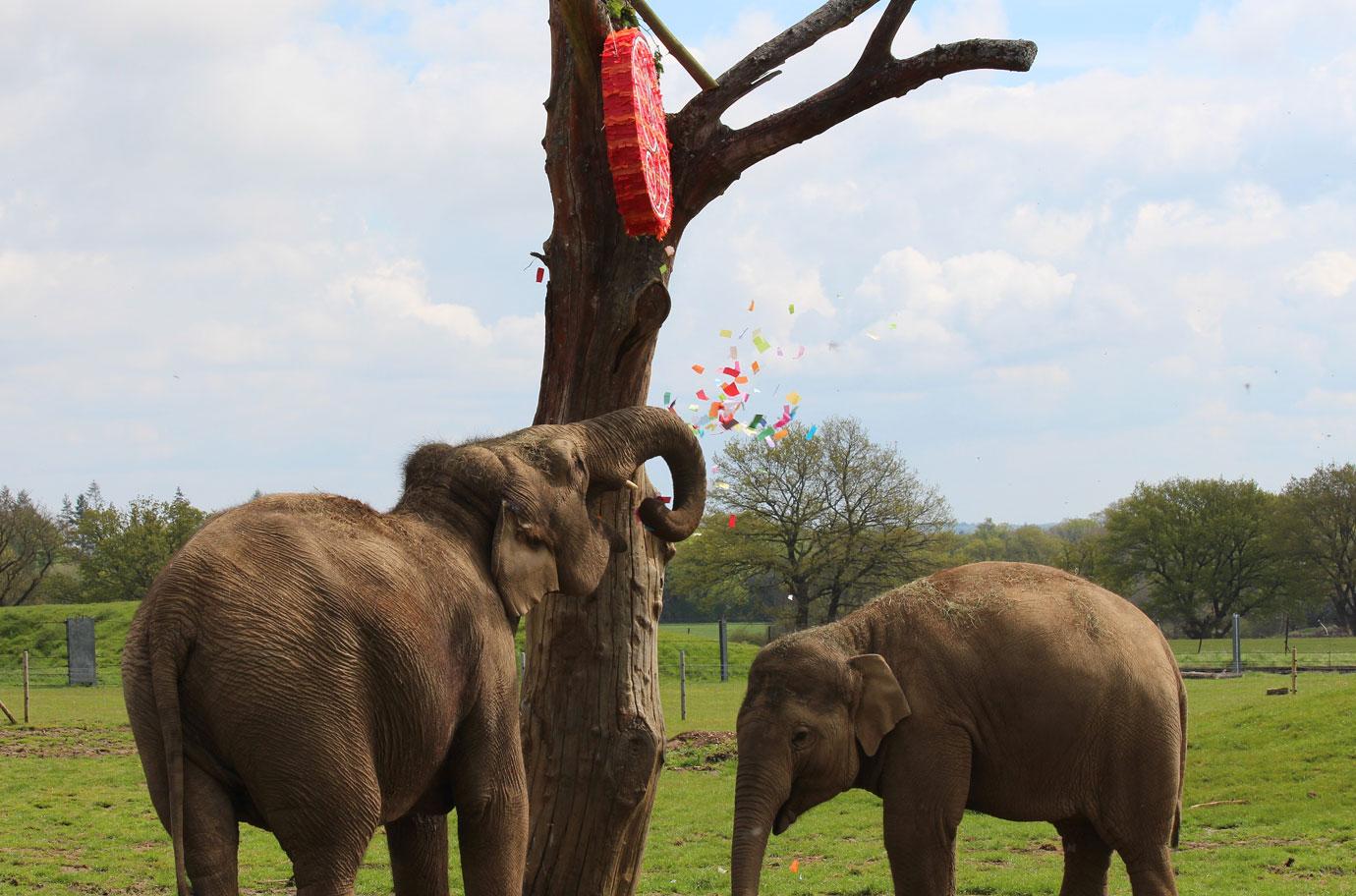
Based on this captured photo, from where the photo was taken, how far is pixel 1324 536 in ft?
223

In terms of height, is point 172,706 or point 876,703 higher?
point 172,706

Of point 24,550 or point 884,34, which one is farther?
point 24,550

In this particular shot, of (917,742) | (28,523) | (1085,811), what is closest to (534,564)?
(917,742)

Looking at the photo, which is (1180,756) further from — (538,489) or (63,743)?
(63,743)

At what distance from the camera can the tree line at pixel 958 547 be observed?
53.2 m

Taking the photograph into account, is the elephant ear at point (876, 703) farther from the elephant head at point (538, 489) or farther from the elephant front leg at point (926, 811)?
the elephant head at point (538, 489)

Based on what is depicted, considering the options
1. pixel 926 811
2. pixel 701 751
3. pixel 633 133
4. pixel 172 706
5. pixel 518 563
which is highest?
pixel 633 133

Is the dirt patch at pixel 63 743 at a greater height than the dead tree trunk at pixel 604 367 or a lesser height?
lesser

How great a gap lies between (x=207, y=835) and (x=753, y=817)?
3572 mm

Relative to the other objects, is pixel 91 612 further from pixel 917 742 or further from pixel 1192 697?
pixel 917 742

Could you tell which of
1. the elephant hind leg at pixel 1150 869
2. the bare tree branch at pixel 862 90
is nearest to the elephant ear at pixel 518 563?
the bare tree branch at pixel 862 90

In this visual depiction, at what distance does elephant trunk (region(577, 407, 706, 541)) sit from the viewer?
574 centimetres

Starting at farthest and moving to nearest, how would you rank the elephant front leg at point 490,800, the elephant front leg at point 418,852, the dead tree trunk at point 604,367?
1. the dead tree trunk at point 604,367
2. the elephant front leg at point 418,852
3. the elephant front leg at point 490,800

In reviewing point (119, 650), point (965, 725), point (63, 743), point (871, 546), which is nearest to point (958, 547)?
point (871, 546)
